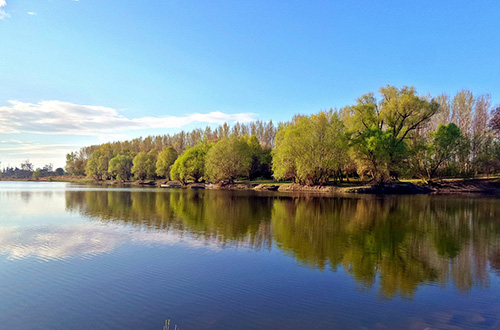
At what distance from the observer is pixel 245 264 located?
41.2 ft

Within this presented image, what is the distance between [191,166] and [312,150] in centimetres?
4058

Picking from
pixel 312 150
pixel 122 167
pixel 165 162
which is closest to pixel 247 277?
pixel 312 150

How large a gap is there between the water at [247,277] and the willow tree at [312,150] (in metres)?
40.4

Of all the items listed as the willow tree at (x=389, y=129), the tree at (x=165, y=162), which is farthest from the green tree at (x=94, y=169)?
the willow tree at (x=389, y=129)

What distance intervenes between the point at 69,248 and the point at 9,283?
4.74 metres

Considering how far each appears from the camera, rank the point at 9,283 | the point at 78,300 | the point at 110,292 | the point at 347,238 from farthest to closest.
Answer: the point at 347,238, the point at 9,283, the point at 110,292, the point at 78,300

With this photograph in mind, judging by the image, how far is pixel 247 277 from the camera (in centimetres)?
1095

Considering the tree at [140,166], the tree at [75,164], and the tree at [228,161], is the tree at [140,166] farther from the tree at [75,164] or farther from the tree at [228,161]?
the tree at [75,164]

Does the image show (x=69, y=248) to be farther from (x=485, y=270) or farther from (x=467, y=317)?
(x=485, y=270)

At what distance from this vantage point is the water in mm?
7781

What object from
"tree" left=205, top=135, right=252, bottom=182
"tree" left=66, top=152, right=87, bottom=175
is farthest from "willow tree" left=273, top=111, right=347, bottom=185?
"tree" left=66, top=152, right=87, bottom=175

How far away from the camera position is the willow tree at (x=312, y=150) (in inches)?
2400

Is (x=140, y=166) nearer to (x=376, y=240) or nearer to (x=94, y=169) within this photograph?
(x=94, y=169)

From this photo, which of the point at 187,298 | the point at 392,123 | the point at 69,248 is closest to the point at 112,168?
the point at 392,123
